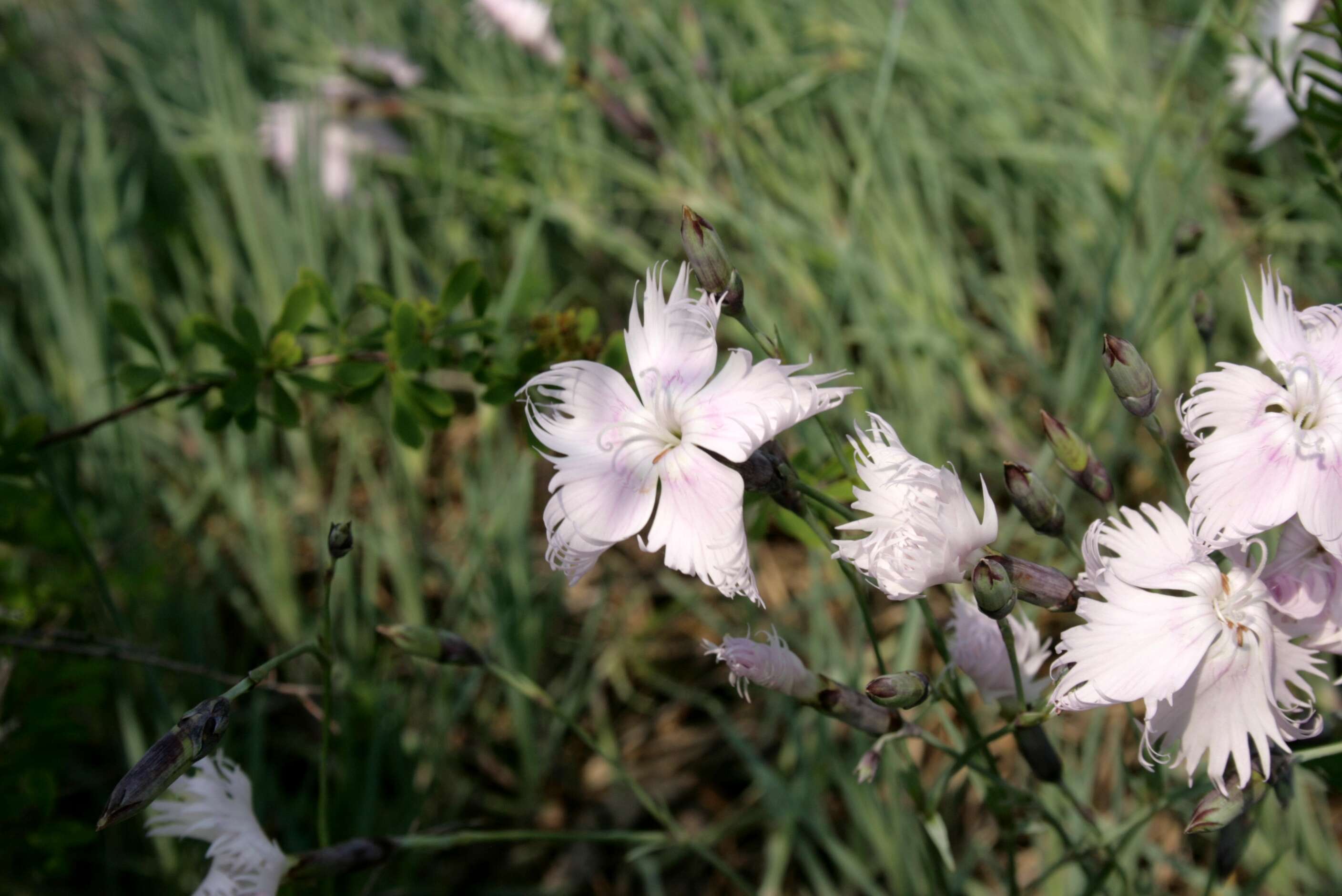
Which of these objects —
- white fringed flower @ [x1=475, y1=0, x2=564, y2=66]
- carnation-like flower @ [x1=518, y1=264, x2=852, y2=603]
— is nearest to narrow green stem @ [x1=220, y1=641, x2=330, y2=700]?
carnation-like flower @ [x1=518, y1=264, x2=852, y2=603]

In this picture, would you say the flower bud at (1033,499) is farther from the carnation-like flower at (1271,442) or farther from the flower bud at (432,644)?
the flower bud at (432,644)

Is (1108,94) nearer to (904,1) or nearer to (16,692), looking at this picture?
(904,1)

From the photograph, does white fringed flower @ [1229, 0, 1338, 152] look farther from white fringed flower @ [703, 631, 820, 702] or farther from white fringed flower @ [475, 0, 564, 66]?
white fringed flower @ [475, 0, 564, 66]

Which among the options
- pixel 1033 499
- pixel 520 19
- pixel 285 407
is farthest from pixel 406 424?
pixel 520 19

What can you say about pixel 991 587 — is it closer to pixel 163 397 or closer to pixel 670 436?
pixel 670 436

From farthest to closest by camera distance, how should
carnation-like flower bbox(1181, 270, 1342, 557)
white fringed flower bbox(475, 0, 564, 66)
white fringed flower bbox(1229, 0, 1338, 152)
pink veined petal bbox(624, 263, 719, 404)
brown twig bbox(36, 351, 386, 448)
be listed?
1. white fringed flower bbox(475, 0, 564, 66)
2. white fringed flower bbox(1229, 0, 1338, 152)
3. brown twig bbox(36, 351, 386, 448)
4. pink veined petal bbox(624, 263, 719, 404)
5. carnation-like flower bbox(1181, 270, 1342, 557)

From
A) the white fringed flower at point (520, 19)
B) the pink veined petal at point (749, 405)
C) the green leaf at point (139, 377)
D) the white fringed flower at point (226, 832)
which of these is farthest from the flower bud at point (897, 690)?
the white fringed flower at point (520, 19)

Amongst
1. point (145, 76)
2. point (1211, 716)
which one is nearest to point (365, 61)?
point (145, 76)
